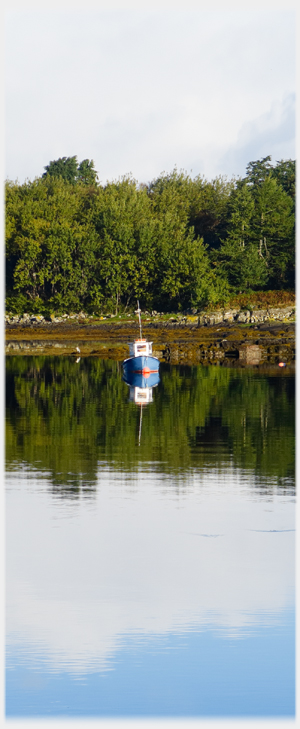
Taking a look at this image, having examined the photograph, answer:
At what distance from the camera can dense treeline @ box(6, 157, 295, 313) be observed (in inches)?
3740

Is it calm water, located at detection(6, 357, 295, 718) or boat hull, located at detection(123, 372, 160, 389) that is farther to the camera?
boat hull, located at detection(123, 372, 160, 389)

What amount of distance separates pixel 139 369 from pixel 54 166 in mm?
117314

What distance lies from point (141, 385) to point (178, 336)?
114 feet

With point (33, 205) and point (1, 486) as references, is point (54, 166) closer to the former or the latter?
point (33, 205)

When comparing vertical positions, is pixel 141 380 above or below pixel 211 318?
below

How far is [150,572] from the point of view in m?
12.6

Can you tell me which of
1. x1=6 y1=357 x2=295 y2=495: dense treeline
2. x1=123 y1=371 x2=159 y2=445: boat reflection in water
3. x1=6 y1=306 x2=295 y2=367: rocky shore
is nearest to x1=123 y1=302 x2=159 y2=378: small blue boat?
x1=123 y1=371 x2=159 y2=445: boat reflection in water

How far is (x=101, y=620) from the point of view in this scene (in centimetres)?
1091

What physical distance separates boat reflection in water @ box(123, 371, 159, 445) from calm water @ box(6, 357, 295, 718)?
7.78 metres

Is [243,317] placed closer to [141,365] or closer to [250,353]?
[250,353]

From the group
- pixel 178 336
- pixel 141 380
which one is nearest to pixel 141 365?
pixel 141 380

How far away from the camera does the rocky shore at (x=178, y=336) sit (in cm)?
6322

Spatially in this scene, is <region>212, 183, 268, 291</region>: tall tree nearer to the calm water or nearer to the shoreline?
the shoreline

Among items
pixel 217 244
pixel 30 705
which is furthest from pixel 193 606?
pixel 217 244
